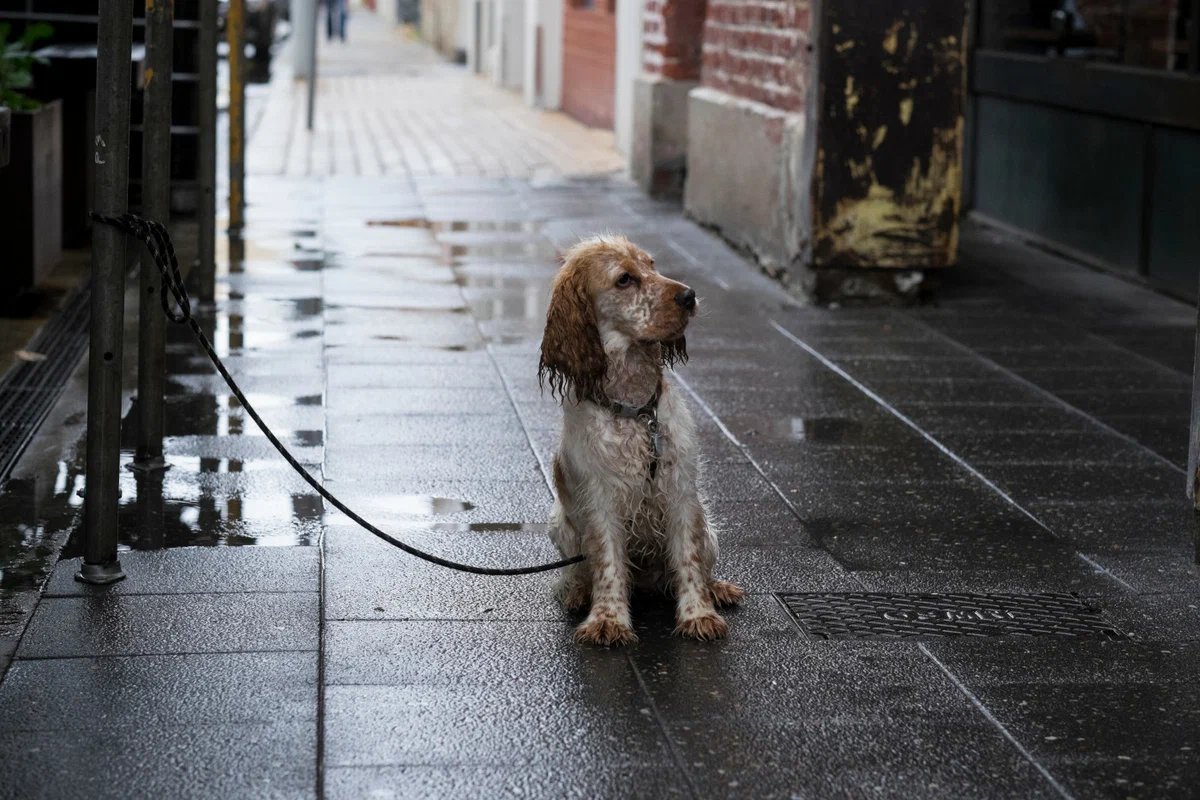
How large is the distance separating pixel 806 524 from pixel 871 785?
232 centimetres

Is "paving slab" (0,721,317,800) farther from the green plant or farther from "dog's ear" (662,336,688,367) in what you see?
the green plant

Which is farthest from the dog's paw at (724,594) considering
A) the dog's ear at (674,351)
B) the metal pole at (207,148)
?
the metal pole at (207,148)

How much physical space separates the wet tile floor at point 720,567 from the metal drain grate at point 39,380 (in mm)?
524

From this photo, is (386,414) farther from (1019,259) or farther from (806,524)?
(1019,259)

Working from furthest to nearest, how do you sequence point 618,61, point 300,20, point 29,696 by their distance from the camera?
point 300,20
point 618,61
point 29,696

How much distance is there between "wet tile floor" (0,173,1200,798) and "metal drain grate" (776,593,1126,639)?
0.08m

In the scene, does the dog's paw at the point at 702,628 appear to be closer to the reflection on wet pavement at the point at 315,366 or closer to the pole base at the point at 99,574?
the reflection on wet pavement at the point at 315,366

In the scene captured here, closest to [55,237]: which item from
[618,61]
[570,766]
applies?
[570,766]

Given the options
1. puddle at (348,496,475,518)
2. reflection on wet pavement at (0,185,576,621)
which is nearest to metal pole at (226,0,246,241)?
reflection on wet pavement at (0,185,576,621)

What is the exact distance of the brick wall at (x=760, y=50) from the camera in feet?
38.1

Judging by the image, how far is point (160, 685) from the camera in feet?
15.6

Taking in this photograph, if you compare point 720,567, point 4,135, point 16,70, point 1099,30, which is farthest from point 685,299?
point 1099,30

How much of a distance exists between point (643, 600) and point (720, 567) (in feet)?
1.58

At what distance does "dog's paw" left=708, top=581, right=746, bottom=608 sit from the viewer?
548 cm
